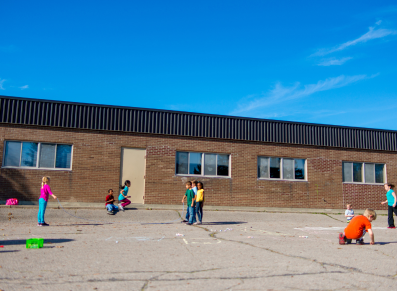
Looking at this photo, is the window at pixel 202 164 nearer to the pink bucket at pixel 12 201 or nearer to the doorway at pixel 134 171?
the doorway at pixel 134 171

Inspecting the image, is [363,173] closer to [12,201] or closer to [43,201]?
[43,201]

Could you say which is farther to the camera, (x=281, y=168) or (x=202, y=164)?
(x=281, y=168)

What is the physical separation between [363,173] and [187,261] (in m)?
16.7

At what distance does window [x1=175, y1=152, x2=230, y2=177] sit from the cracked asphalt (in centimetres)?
738

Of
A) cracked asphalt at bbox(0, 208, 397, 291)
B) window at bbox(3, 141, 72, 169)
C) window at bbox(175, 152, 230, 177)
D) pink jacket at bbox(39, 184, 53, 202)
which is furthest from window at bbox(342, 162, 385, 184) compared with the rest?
pink jacket at bbox(39, 184, 53, 202)

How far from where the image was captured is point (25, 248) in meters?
7.10

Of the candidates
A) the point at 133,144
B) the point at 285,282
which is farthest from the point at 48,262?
the point at 133,144

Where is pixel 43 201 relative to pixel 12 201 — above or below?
above

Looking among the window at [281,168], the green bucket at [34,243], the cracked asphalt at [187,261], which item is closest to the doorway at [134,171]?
the window at [281,168]

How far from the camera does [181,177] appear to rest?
17359mm

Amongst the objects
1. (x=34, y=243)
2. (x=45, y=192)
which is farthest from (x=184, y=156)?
(x=34, y=243)

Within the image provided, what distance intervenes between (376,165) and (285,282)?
17906 millimetres

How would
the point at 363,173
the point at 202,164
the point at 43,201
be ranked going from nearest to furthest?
the point at 43,201
the point at 202,164
the point at 363,173

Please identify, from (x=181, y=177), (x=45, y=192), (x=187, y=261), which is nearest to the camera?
(x=187, y=261)
